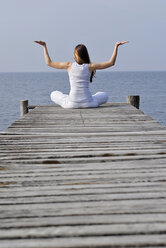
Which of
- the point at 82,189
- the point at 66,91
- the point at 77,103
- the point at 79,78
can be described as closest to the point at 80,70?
the point at 79,78

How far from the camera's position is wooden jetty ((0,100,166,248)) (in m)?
2.43

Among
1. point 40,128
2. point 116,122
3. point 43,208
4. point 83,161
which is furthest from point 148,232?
point 116,122

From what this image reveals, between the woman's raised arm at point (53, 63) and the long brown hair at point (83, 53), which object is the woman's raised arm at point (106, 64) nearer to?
the long brown hair at point (83, 53)

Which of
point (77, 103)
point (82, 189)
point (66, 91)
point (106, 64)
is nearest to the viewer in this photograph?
Answer: point (82, 189)

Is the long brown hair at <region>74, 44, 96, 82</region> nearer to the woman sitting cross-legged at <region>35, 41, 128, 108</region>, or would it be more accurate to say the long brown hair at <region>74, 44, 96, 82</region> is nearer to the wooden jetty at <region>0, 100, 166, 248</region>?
the woman sitting cross-legged at <region>35, 41, 128, 108</region>

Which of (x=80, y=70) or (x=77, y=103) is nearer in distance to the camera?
(x=80, y=70)

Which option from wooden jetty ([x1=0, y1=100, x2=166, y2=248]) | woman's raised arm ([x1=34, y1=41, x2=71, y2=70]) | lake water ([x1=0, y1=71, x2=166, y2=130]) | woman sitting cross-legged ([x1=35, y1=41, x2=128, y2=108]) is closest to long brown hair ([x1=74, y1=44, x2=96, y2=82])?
woman sitting cross-legged ([x1=35, y1=41, x2=128, y2=108])

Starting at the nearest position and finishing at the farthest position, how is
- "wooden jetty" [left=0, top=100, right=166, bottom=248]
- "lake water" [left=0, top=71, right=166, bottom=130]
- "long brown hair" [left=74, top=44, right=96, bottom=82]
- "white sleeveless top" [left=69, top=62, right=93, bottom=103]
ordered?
"wooden jetty" [left=0, top=100, right=166, bottom=248] → "long brown hair" [left=74, top=44, right=96, bottom=82] → "white sleeveless top" [left=69, top=62, right=93, bottom=103] → "lake water" [left=0, top=71, right=166, bottom=130]

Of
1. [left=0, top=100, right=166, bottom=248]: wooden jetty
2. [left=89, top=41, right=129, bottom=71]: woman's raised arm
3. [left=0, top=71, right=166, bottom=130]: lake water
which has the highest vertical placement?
[left=89, top=41, right=129, bottom=71]: woman's raised arm

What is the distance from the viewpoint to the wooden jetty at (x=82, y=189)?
2428 mm

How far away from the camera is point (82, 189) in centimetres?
324

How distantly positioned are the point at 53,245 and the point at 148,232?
24.5 inches

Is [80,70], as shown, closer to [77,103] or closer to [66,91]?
[77,103]

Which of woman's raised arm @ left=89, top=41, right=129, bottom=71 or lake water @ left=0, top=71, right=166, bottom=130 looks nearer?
woman's raised arm @ left=89, top=41, right=129, bottom=71
